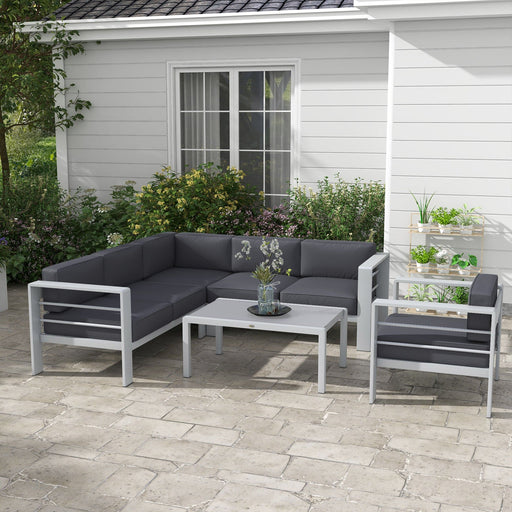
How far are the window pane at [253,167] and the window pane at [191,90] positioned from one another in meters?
0.79

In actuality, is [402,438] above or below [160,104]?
below

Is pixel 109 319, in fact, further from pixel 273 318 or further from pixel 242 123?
pixel 242 123

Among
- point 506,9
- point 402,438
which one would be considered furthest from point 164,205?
point 402,438

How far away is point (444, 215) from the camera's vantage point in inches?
278

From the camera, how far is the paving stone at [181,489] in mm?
3770

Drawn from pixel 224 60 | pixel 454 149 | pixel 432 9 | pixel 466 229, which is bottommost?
pixel 466 229

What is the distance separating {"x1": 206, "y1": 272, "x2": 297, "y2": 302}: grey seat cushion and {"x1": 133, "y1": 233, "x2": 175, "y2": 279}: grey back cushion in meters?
0.70

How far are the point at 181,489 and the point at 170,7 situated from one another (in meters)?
6.38

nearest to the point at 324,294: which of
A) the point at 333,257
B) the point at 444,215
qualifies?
the point at 333,257

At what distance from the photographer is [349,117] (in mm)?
8352

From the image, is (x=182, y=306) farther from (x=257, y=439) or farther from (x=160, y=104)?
(x=160, y=104)

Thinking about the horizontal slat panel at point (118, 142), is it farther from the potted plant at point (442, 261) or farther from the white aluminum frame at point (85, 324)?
the white aluminum frame at point (85, 324)

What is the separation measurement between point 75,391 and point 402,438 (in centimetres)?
226

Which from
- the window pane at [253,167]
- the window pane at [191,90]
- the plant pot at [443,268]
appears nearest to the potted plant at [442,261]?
the plant pot at [443,268]
